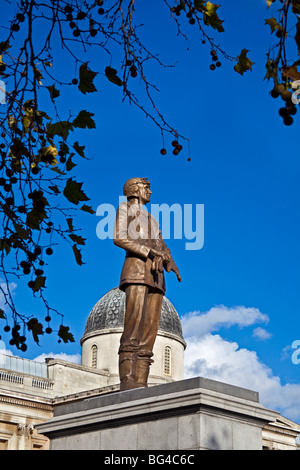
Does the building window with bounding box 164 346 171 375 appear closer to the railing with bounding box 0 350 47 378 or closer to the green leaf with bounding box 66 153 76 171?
the railing with bounding box 0 350 47 378

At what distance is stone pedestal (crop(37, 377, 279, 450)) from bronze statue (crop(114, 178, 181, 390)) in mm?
758

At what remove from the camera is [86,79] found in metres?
6.07

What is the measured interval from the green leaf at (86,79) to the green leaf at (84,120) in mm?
201

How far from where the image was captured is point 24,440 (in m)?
42.7

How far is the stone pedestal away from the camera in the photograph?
25.5 feet

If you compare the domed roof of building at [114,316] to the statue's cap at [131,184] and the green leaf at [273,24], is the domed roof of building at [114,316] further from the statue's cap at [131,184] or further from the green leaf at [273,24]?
the green leaf at [273,24]

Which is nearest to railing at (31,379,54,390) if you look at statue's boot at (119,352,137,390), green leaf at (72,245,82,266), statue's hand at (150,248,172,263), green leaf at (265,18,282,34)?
statue's hand at (150,248,172,263)

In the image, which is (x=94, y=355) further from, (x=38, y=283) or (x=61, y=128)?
(x=61, y=128)

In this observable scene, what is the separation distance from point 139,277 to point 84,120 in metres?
4.17

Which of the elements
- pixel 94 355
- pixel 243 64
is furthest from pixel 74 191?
pixel 94 355

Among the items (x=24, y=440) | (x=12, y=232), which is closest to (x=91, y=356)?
(x=24, y=440)

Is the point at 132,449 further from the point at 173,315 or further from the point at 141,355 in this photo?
the point at 173,315

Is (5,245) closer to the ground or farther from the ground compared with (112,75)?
closer to the ground

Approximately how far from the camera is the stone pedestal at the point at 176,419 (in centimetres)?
777
